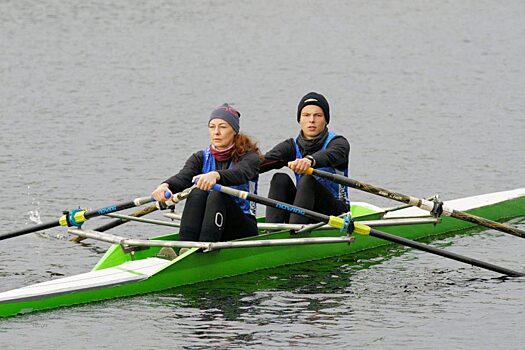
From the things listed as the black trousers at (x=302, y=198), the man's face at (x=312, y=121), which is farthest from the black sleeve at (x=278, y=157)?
the man's face at (x=312, y=121)

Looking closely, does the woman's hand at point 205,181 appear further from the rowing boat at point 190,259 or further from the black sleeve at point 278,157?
the black sleeve at point 278,157

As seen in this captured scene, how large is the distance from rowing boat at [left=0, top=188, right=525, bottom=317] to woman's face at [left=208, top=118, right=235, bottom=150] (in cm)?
109

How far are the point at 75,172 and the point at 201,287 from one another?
27.8ft

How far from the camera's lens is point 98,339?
12781 millimetres

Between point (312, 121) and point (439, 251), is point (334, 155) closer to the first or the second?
point (312, 121)

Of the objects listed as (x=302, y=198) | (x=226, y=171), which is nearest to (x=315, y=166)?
(x=302, y=198)

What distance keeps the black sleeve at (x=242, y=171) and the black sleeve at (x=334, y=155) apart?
109 centimetres

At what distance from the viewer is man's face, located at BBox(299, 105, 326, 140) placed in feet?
53.1

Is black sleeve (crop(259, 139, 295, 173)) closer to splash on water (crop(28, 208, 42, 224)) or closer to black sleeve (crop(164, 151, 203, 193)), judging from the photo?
black sleeve (crop(164, 151, 203, 193))

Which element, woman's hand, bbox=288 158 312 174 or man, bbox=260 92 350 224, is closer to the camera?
woman's hand, bbox=288 158 312 174

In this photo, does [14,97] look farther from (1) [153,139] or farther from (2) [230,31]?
(2) [230,31]

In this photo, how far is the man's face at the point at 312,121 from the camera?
53.1ft

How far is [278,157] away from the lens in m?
16.2

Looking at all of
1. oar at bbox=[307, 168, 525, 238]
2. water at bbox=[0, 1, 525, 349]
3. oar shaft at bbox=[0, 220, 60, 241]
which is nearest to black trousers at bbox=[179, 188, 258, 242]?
water at bbox=[0, 1, 525, 349]
